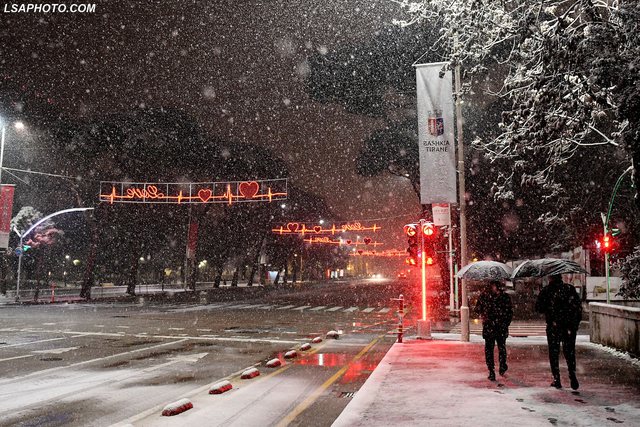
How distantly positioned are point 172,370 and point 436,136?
9.51m

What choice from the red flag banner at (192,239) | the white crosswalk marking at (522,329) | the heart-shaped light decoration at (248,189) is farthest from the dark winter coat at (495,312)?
the red flag banner at (192,239)

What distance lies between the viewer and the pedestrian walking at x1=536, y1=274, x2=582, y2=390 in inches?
348

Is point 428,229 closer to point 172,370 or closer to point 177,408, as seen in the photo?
point 172,370

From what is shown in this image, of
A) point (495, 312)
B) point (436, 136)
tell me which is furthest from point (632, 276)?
point (495, 312)

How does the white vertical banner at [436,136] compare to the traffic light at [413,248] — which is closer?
the white vertical banner at [436,136]

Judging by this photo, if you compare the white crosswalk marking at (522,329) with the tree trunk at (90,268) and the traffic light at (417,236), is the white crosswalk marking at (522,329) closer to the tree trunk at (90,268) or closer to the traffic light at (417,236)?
the traffic light at (417,236)

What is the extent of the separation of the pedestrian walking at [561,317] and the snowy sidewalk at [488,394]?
426mm

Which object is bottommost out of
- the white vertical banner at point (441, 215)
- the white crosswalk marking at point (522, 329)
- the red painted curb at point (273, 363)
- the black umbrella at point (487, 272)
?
the white crosswalk marking at point (522, 329)

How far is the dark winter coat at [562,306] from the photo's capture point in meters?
8.84

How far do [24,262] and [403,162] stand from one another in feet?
143

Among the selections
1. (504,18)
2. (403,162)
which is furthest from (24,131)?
(504,18)

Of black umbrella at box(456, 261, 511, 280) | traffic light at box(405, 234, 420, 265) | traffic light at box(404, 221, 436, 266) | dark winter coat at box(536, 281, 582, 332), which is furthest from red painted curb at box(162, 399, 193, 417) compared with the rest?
traffic light at box(405, 234, 420, 265)

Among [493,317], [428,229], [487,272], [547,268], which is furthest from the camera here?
[428,229]

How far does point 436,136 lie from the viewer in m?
15.8
